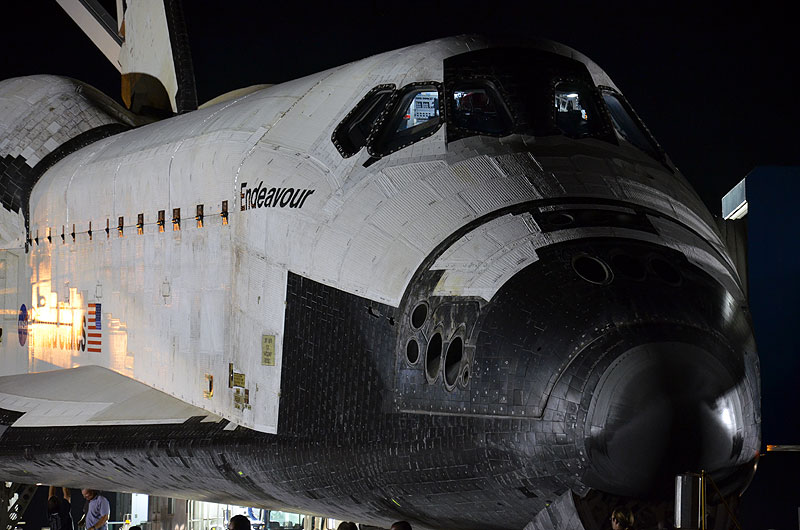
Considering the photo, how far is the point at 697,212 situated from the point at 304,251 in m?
1.78

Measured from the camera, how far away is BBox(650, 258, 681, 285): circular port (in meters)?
3.38

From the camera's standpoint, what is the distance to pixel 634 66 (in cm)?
1455

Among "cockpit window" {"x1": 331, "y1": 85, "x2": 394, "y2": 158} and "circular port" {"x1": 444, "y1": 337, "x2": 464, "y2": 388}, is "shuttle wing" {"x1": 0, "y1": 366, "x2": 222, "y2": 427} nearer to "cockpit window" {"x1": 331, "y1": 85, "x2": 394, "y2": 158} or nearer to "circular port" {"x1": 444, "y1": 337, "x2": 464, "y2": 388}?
"cockpit window" {"x1": 331, "y1": 85, "x2": 394, "y2": 158}

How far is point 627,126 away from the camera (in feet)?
15.7

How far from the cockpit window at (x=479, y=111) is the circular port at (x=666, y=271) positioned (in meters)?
1.07

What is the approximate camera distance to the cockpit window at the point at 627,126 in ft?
15.4

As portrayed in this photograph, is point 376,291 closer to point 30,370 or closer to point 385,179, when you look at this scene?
point 385,179

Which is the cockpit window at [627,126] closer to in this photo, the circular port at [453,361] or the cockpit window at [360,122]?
the cockpit window at [360,122]

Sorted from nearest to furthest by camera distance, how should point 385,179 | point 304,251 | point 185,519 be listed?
point 385,179
point 304,251
point 185,519

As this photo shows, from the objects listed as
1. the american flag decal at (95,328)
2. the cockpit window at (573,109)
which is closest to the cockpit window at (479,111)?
the cockpit window at (573,109)

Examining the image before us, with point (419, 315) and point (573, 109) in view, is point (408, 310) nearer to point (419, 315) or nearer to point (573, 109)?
point (419, 315)

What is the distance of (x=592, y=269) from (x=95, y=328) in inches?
174

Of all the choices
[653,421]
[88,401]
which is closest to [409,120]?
[653,421]

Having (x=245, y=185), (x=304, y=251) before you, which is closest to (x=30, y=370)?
(x=245, y=185)
